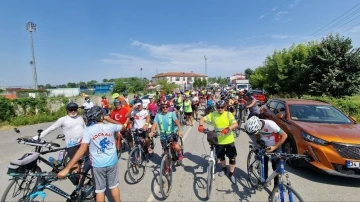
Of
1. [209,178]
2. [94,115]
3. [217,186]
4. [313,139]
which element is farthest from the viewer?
[313,139]

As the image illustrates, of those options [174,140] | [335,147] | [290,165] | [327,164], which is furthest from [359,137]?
[174,140]

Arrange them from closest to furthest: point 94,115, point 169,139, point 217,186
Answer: point 94,115 < point 217,186 < point 169,139

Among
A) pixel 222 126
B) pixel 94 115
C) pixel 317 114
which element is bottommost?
pixel 317 114

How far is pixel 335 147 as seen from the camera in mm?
4277

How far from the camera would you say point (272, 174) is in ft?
11.7

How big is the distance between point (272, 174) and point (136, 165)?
2.84 meters

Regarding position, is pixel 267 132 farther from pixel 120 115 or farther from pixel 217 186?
pixel 120 115

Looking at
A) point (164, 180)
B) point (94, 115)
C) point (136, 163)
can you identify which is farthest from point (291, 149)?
point (94, 115)

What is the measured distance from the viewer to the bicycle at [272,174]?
9.97ft

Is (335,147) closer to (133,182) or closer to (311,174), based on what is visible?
(311,174)

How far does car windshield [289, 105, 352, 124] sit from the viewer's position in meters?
5.65

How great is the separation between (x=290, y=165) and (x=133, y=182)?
13.1 feet

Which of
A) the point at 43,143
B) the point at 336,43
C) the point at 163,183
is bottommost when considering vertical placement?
the point at 163,183

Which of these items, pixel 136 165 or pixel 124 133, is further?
pixel 124 133
